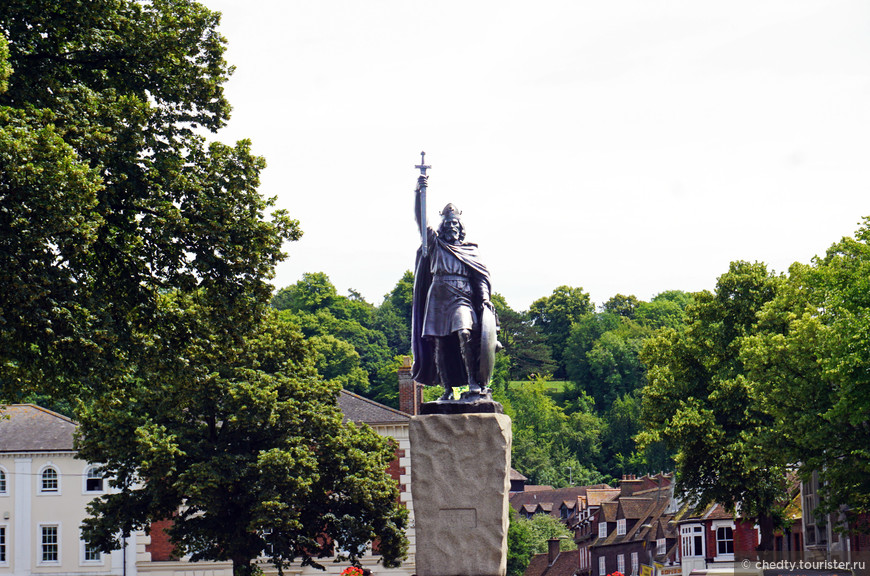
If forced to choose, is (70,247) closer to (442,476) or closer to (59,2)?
(59,2)

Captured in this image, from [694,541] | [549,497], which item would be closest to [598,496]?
[549,497]

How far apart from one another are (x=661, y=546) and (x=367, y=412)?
28730 mm

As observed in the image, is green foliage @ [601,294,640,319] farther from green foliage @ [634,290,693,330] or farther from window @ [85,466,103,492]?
window @ [85,466,103,492]

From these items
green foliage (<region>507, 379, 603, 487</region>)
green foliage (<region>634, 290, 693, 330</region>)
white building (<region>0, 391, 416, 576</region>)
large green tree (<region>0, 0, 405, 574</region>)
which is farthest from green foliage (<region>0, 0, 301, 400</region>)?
green foliage (<region>634, 290, 693, 330</region>)

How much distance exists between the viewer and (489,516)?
1705 centimetres

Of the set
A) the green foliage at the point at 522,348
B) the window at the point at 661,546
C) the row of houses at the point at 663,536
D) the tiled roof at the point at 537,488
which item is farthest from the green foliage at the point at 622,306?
the window at the point at 661,546

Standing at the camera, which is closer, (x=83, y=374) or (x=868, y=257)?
(x=83, y=374)

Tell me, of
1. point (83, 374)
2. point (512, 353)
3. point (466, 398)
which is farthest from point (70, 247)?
point (512, 353)

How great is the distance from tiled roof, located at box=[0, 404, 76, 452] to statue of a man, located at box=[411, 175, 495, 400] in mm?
48332

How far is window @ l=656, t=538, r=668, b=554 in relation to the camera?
82.9 meters

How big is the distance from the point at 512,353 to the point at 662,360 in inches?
4184

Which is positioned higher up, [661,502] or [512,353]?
[512,353]

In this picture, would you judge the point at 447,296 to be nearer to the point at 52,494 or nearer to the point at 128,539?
the point at 128,539

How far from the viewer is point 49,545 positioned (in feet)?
206
